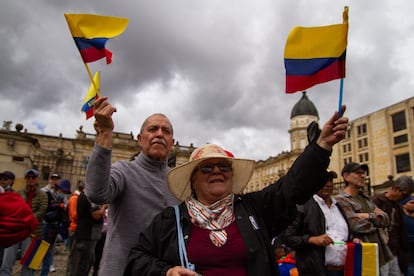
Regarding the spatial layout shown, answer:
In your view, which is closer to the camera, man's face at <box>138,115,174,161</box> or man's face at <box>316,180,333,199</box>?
man's face at <box>138,115,174,161</box>

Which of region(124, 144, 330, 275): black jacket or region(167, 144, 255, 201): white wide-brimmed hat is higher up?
region(167, 144, 255, 201): white wide-brimmed hat

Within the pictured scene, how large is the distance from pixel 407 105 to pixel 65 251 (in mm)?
41940

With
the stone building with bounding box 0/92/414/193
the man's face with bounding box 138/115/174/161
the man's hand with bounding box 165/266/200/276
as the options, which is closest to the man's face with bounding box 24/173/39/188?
the man's face with bounding box 138/115/174/161

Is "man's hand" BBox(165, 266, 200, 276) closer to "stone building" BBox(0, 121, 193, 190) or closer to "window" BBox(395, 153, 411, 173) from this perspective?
"stone building" BBox(0, 121, 193, 190)

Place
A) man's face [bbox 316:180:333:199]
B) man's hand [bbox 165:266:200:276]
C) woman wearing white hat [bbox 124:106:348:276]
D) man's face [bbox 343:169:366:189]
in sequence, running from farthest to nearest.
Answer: man's face [bbox 343:169:366:189], man's face [bbox 316:180:333:199], woman wearing white hat [bbox 124:106:348:276], man's hand [bbox 165:266:200:276]

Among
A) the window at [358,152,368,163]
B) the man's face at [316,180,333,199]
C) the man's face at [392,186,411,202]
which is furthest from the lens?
the window at [358,152,368,163]

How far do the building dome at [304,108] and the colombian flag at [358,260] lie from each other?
7719 centimetres

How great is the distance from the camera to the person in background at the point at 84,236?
5492mm

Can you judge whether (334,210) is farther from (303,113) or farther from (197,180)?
(303,113)

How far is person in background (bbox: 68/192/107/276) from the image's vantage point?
549cm

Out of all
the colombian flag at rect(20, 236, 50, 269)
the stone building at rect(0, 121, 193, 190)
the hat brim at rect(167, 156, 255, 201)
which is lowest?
the colombian flag at rect(20, 236, 50, 269)

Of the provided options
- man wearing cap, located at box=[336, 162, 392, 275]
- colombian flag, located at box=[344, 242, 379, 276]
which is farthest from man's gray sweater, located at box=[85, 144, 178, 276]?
man wearing cap, located at box=[336, 162, 392, 275]

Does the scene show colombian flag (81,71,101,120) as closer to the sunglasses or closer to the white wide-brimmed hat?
the white wide-brimmed hat

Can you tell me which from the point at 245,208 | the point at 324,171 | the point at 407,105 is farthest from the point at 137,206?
the point at 407,105
